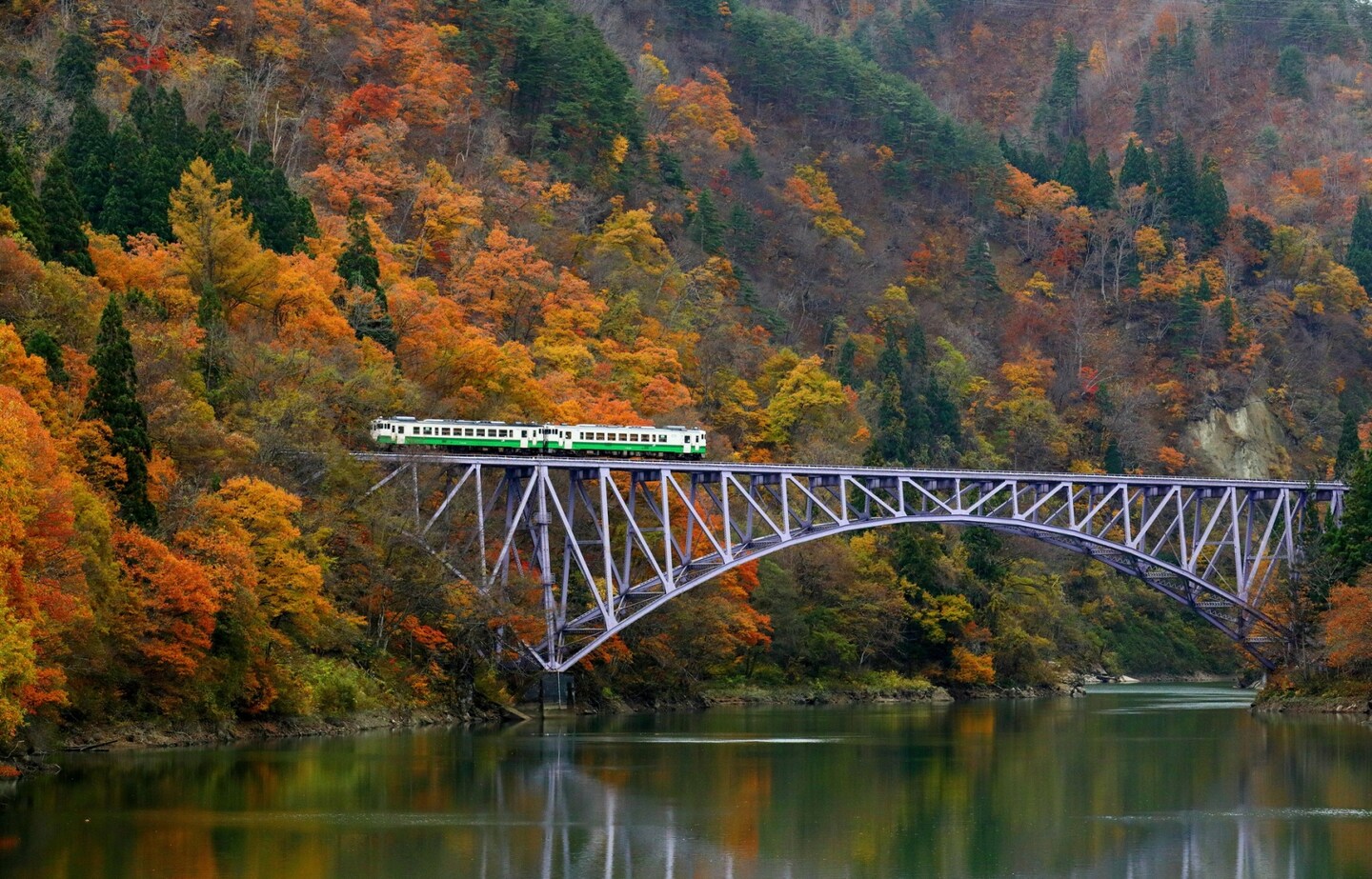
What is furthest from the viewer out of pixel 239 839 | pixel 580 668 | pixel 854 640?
pixel 854 640

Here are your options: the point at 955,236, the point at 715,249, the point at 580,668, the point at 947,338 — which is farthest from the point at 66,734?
the point at 955,236

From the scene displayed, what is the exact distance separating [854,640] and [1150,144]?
308 feet

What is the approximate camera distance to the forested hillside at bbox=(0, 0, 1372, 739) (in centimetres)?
5359

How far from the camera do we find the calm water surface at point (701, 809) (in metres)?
32.5

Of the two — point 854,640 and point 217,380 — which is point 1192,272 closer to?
point 854,640

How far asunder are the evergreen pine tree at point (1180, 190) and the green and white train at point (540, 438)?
82.0m

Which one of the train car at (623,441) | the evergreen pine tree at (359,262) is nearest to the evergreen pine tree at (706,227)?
the evergreen pine tree at (359,262)

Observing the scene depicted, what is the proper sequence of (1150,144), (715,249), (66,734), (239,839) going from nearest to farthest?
(239,839) < (66,734) < (715,249) < (1150,144)

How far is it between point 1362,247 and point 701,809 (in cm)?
11721

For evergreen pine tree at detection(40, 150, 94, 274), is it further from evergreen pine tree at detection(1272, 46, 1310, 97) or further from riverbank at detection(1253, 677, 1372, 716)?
evergreen pine tree at detection(1272, 46, 1310, 97)

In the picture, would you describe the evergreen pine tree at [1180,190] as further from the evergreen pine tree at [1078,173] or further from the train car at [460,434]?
the train car at [460,434]

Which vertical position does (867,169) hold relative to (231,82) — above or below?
above

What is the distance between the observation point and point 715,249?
119250 millimetres

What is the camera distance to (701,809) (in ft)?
134
